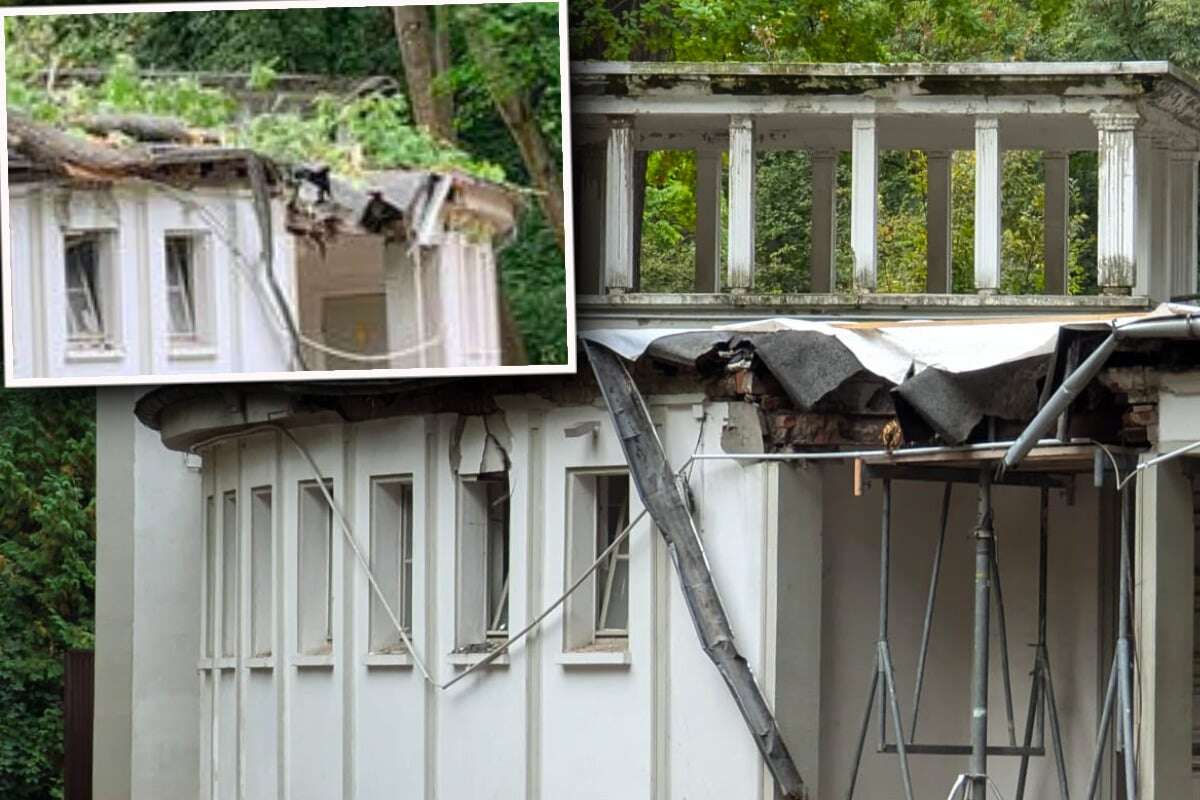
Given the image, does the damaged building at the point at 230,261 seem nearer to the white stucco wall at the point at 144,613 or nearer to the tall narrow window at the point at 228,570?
the tall narrow window at the point at 228,570

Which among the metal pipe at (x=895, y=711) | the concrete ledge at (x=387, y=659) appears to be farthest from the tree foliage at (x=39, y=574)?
the metal pipe at (x=895, y=711)

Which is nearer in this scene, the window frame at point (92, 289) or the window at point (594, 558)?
the window frame at point (92, 289)

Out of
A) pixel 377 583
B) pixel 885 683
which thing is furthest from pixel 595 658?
pixel 377 583

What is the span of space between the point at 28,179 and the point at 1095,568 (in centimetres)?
728

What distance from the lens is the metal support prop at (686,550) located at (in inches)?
611

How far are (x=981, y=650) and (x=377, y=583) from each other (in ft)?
21.3

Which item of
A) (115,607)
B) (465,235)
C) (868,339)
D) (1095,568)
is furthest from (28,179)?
(115,607)

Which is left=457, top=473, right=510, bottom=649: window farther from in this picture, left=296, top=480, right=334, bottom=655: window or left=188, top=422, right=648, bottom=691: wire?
left=296, top=480, right=334, bottom=655: window

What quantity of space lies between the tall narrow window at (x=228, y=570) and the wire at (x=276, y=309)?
8.00 meters

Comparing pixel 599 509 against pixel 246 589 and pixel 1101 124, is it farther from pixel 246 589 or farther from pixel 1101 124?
pixel 1101 124

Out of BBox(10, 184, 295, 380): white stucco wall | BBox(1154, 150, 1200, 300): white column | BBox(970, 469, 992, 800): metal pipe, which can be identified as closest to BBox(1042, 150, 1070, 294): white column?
BBox(1154, 150, 1200, 300): white column

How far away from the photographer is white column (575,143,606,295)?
26594mm

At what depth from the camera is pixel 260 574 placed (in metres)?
22.4

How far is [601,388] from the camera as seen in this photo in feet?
53.9
